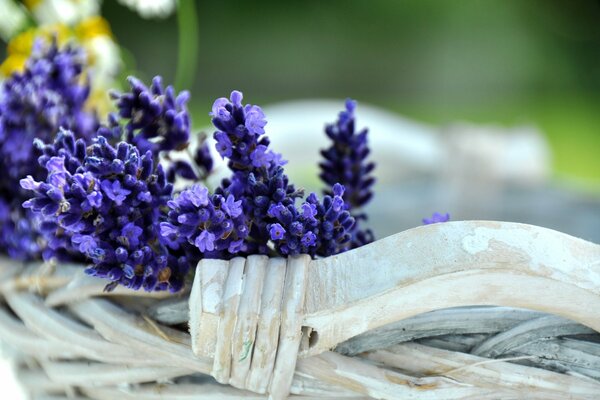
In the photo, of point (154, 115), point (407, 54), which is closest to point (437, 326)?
point (154, 115)

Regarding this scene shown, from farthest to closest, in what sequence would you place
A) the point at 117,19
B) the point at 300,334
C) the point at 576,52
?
1. the point at 576,52
2. the point at 117,19
3. the point at 300,334

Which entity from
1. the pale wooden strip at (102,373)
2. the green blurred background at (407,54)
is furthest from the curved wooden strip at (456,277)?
the green blurred background at (407,54)

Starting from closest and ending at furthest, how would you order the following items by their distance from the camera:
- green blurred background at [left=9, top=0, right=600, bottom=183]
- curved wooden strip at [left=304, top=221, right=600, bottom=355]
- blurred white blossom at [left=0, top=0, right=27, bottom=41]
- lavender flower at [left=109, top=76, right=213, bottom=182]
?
curved wooden strip at [left=304, top=221, right=600, bottom=355] → lavender flower at [left=109, top=76, right=213, bottom=182] → blurred white blossom at [left=0, top=0, right=27, bottom=41] → green blurred background at [left=9, top=0, right=600, bottom=183]

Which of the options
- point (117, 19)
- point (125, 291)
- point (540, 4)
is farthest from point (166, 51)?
point (125, 291)

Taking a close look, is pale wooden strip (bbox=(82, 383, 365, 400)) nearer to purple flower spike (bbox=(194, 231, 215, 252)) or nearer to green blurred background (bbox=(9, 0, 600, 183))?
purple flower spike (bbox=(194, 231, 215, 252))

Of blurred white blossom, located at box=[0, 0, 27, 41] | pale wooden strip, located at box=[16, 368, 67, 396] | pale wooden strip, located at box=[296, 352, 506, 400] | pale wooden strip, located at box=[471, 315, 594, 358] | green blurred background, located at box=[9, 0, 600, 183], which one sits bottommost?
pale wooden strip, located at box=[16, 368, 67, 396]

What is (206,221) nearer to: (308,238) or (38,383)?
(308,238)

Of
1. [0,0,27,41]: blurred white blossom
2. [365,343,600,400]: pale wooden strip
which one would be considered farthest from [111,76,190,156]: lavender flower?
[0,0,27,41]: blurred white blossom

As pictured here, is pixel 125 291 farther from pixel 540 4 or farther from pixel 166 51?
pixel 540 4
